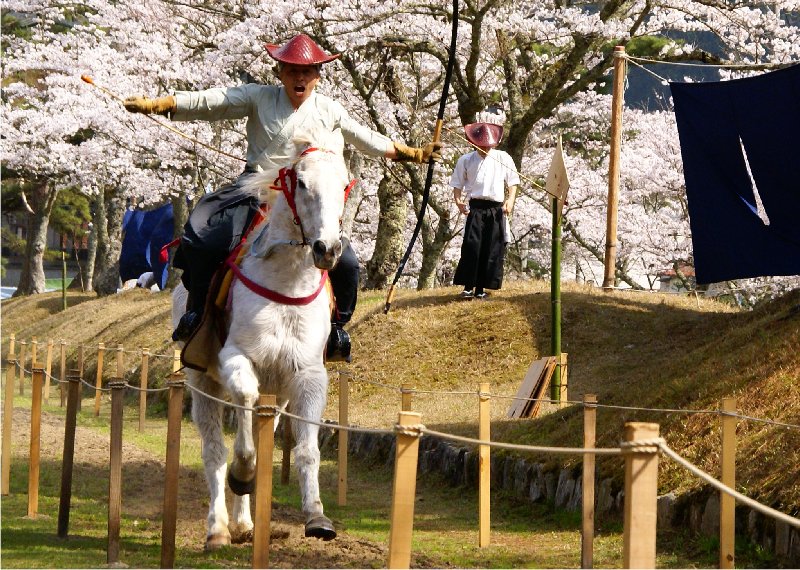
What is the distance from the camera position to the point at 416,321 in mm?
16469

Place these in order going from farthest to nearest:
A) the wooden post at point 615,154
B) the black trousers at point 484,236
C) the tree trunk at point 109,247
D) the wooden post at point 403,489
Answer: the tree trunk at point 109,247, the black trousers at point 484,236, the wooden post at point 615,154, the wooden post at point 403,489

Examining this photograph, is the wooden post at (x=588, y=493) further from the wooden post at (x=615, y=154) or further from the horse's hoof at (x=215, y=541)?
the wooden post at (x=615, y=154)

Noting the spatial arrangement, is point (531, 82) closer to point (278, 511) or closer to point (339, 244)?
point (278, 511)

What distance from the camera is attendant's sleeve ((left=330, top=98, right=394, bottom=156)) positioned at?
8336 mm

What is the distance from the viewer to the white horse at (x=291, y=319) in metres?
7.11

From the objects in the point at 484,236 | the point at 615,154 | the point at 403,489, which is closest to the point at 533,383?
the point at 615,154

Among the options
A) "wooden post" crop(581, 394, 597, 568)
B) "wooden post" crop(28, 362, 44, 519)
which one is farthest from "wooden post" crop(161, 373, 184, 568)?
"wooden post" crop(28, 362, 44, 519)

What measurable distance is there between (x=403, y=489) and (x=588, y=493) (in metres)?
2.47

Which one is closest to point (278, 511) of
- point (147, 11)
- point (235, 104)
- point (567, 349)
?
point (235, 104)

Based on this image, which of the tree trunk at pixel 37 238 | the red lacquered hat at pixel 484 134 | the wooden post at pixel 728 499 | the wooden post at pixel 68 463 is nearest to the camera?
the wooden post at pixel 728 499

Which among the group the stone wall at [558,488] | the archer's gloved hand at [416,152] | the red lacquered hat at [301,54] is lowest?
the stone wall at [558,488]

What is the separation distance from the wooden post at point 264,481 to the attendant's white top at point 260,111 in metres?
2.41

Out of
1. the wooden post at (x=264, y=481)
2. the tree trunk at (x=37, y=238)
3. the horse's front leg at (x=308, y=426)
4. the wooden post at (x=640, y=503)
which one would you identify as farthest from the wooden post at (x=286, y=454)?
the tree trunk at (x=37, y=238)

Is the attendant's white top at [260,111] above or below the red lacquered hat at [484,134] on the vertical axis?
below
